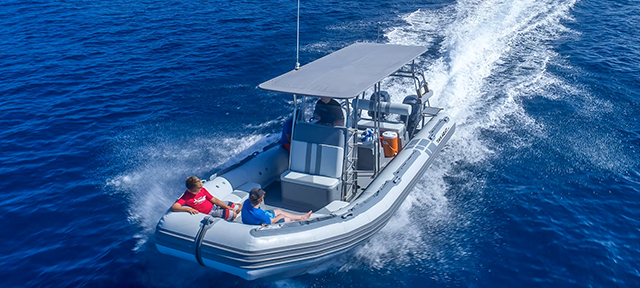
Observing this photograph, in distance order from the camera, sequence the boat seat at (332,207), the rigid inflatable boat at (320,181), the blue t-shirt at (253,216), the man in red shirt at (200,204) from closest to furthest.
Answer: the rigid inflatable boat at (320,181) → the blue t-shirt at (253,216) → the man in red shirt at (200,204) → the boat seat at (332,207)

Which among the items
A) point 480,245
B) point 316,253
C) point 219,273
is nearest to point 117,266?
point 219,273

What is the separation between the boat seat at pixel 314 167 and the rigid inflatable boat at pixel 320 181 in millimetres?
17

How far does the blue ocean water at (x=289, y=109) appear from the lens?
24.2ft

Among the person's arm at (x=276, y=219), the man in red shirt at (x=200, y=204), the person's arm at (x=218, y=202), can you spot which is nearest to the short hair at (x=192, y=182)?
the man in red shirt at (x=200, y=204)

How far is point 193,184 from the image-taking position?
6.65 m

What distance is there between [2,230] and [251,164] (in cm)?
461

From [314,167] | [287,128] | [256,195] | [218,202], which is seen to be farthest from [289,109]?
[256,195]

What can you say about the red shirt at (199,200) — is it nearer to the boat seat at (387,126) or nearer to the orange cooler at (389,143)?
the orange cooler at (389,143)

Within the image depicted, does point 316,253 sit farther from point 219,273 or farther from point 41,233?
point 41,233

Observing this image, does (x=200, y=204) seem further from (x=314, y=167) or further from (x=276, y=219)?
(x=314, y=167)

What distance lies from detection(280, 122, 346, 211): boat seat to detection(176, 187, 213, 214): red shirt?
133 cm

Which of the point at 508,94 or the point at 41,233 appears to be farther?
the point at 508,94

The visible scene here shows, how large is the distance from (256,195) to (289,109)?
633cm

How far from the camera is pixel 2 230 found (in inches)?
325
